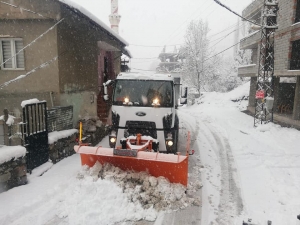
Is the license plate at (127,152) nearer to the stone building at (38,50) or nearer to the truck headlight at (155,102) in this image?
the truck headlight at (155,102)

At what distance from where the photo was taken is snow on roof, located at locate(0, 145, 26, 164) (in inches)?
198

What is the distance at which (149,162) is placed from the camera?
5.24 metres

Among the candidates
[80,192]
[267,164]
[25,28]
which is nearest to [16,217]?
[80,192]

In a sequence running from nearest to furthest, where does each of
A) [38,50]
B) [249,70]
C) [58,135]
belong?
[58,135]
[38,50]
[249,70]

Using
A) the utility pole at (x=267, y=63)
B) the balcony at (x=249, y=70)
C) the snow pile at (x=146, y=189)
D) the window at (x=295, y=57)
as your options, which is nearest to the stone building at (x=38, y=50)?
the snow pile at (x=146, y=189)

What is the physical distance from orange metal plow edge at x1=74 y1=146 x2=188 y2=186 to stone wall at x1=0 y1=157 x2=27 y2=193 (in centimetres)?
143

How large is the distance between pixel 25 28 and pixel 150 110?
547 cm

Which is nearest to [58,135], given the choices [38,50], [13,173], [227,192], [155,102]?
[13,173]

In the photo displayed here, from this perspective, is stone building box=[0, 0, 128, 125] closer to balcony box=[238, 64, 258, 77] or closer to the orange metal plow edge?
the orange metal plow edge

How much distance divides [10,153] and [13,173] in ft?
1.63

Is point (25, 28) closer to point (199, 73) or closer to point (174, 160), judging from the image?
point (174, 160)

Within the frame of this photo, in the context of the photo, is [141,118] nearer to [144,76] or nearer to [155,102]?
[155,102]

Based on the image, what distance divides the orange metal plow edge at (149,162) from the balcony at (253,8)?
61.1 feet

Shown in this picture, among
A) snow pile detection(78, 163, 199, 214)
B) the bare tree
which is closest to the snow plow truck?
snow pile detection(78, 163, 199, 214)
